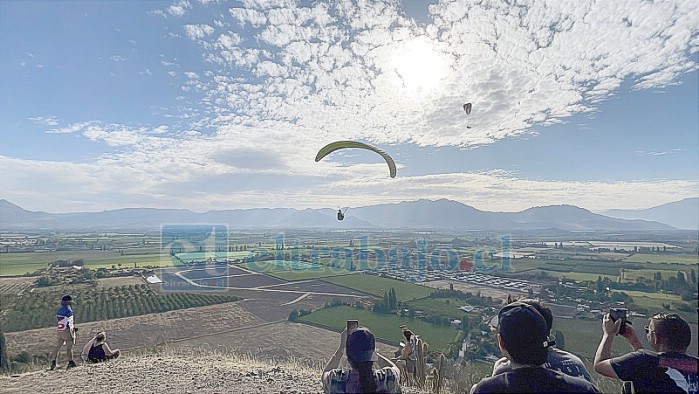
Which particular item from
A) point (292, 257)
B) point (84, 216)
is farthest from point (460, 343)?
point (84, 216)

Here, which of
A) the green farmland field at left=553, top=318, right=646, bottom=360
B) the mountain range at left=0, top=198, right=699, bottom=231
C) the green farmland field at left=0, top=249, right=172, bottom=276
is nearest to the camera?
the green farmland field at left=553, top=318, right=646, bottom=360

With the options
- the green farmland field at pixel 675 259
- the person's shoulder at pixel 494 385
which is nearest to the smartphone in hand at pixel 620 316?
the person's shoulder at pixel 494 385

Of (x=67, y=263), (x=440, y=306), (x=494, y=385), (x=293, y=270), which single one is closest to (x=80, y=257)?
(x=67, y=263)

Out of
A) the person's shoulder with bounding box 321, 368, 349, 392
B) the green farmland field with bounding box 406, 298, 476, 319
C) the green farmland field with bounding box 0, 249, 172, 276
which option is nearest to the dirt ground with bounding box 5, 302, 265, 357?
the green farmland field with bounding box 406, 298, 476, 319

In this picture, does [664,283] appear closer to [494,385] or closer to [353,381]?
[494,385]

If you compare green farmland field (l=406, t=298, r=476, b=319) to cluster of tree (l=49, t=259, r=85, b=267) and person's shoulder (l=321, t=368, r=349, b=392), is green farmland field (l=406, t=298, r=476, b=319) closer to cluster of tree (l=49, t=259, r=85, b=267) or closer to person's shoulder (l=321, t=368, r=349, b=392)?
person's shoulder (l=321, t=368, r=349, b=392)

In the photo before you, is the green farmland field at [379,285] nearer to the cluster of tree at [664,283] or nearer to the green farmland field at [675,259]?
the green farmland field at [675,259]

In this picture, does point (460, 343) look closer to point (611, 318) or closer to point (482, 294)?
point (482, 294)
